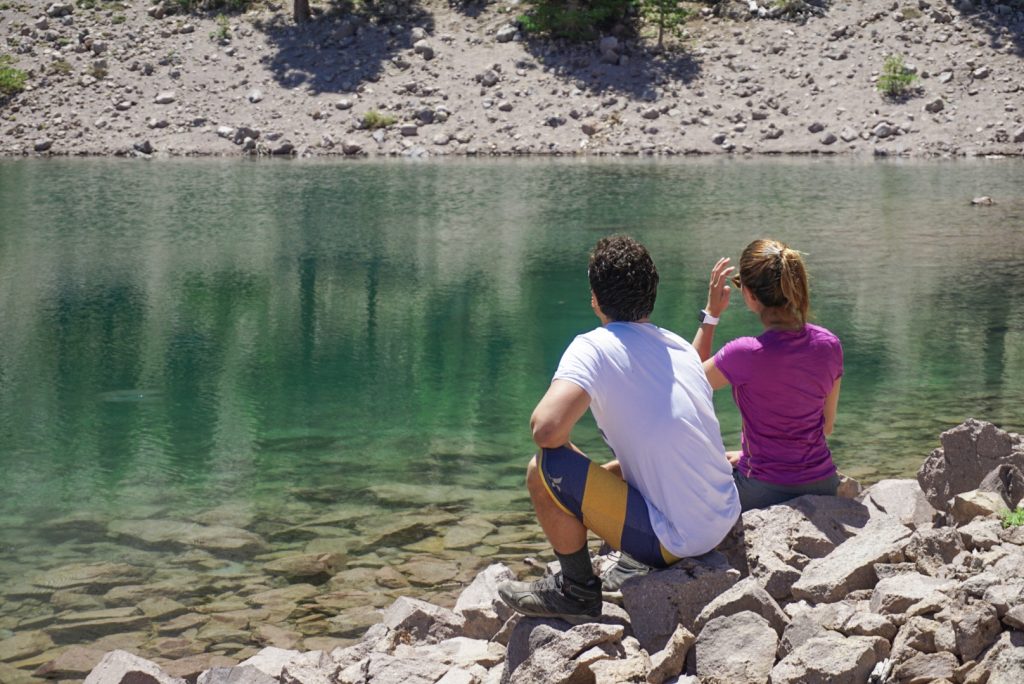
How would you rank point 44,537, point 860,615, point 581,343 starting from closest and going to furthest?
point 860,615, point 581,343, point 44,537

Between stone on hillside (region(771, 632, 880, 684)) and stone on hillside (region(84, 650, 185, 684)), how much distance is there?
309cm

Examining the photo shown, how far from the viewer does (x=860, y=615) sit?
5.34m

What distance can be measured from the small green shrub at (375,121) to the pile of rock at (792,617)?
172ft

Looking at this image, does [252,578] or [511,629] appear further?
[252,578]

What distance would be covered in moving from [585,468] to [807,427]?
6.49ft

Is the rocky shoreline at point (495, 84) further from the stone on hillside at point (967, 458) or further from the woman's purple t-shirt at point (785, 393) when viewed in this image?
the woman's purple t-shirt at point (785, 393)

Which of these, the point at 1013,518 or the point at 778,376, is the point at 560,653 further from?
the point at 1013,518

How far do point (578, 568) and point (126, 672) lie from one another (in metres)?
2.31

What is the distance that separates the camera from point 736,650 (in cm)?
534

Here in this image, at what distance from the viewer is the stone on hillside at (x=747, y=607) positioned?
5.59 metres

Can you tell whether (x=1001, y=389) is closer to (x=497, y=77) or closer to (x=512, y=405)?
(x=512, y=405)

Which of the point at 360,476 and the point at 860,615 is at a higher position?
the point at 860,615

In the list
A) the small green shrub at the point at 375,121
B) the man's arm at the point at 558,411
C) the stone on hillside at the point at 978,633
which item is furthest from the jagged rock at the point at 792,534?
the small green shrub at the point at 375,121

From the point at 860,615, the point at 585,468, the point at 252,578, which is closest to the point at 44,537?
the point at 252,578
